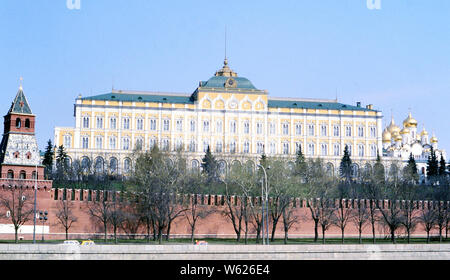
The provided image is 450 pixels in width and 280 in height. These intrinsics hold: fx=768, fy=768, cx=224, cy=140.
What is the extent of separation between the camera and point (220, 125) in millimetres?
113312

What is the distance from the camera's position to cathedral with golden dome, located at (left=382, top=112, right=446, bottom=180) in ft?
418

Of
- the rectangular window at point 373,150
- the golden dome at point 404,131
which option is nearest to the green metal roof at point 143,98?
the rectangular window at point 373,150

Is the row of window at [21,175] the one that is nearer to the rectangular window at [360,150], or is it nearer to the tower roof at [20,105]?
the tower roof at [20,105]

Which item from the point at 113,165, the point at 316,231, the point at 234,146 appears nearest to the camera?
the point at 316,231

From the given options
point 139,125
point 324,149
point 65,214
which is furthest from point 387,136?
point 65,214

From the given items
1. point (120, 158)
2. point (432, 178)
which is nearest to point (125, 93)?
point (120, 158)

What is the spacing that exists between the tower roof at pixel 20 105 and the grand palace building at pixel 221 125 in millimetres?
41366

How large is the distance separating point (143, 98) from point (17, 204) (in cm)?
5222

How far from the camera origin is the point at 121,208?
67.1 metres

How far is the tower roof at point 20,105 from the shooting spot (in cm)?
6316

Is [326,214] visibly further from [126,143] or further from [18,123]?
[126,143]

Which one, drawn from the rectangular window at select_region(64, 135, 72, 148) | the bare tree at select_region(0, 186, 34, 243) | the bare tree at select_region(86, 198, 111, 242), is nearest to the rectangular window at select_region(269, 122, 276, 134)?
the rectangular window at select_region(64, 135, 72, 148)

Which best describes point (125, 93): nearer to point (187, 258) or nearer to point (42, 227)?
point (42, 227)
